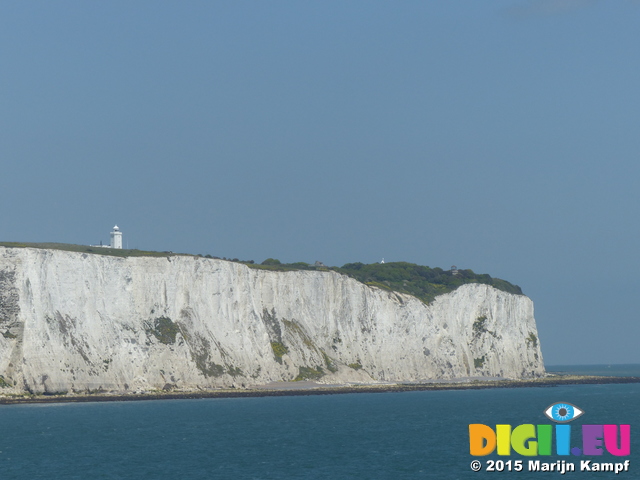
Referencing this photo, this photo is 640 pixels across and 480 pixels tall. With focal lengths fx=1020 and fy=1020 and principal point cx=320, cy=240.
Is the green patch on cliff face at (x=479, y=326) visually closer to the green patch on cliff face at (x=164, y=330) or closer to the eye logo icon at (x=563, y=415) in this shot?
the green patch on cliff face at (x=164, y=330)

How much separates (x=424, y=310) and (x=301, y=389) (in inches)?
891

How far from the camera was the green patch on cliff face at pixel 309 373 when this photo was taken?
309 ft

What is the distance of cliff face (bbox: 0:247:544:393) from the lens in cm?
7600

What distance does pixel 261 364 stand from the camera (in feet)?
301

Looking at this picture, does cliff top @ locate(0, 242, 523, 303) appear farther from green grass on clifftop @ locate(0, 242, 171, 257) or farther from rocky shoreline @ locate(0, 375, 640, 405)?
rocky shoreline @ locate(0, 375, 640, 405)

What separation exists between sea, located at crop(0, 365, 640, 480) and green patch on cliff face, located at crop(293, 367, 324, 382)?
5880 millimetres

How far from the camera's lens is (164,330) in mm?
84125

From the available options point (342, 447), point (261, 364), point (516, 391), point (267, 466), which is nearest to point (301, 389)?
point (261, 364)

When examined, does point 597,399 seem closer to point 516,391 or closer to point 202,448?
point 516,391

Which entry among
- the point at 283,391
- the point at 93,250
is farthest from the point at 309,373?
the point at 93,250

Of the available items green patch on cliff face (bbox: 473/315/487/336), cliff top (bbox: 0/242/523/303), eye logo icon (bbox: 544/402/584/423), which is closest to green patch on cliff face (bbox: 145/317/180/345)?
cliff top (bbox: 0/242/523/303)

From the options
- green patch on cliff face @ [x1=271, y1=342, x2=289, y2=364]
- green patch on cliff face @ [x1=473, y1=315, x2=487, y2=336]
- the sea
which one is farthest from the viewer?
green patch on cliff face @ [x1=473, y1=315, x2=487, y2=336]

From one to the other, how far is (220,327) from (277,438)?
3318 cm

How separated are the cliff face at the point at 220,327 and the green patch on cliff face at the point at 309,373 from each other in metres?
0.14
